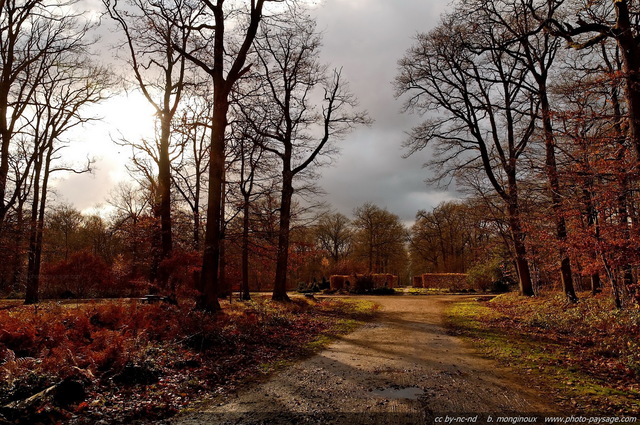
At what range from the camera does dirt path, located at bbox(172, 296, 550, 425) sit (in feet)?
15.5

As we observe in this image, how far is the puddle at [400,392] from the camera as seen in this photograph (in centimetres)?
536

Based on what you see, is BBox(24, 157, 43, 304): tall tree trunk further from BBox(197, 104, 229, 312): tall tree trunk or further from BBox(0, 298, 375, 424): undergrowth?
BBox(0, 298, 375, 424): undergrowth

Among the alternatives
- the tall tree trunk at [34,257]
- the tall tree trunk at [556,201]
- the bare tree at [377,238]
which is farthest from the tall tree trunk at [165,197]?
the bare tree at [377,238]

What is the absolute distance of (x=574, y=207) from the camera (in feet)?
39.1

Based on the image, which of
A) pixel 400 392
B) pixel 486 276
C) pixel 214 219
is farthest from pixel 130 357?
pixel 486 276

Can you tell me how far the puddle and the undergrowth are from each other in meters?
2.33

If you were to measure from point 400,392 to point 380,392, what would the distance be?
291 mm

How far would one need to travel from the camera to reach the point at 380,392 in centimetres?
558

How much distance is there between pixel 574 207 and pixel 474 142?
984cm

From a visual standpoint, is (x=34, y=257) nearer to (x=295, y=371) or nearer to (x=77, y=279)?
(x=77, y=279)

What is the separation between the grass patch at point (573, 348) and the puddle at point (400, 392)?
1.84 metres

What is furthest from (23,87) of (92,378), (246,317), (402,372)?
(402,372)

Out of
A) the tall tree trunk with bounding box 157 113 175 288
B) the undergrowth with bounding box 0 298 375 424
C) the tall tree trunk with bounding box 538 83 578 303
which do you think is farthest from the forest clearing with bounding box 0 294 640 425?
the tall tree trunk with bounding box 157 113 175 288

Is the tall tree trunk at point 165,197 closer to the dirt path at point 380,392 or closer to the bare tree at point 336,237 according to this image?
the dirt path at point 380,392
